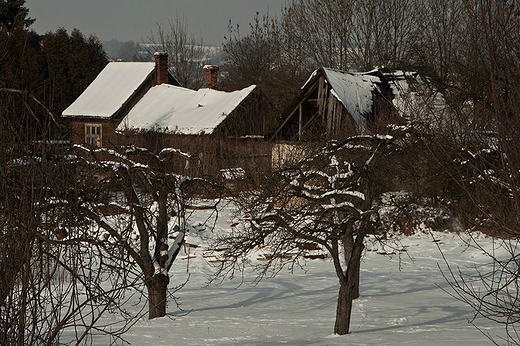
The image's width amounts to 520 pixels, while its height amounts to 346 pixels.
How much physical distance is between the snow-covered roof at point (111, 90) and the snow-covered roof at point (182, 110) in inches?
41.5

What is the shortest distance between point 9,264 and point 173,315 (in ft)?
26.9

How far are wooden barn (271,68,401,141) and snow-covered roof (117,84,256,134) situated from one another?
4574 millimetres

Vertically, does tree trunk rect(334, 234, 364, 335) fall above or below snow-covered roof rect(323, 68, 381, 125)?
below

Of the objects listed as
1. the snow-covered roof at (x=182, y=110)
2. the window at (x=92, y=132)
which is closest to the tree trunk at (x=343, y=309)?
the snow-covered roof at (x=182, y=110)

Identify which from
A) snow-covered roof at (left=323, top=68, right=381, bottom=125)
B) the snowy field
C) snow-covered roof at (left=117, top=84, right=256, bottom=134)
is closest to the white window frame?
snow-covered roof at (left=117, top=84, right=256, bottom=134)

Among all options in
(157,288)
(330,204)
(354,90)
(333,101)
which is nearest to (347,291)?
(330,204)

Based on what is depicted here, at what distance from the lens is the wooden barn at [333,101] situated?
20.8m

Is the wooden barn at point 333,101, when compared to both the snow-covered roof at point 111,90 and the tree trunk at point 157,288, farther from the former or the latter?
the snow-covered roof at point 111,90

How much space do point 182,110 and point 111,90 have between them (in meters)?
6.48

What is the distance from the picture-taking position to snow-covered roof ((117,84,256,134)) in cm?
2645

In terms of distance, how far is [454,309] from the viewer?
1272cm

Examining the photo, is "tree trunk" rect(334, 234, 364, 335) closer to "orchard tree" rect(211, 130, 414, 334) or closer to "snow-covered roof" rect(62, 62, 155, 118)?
"orchard tree" rect(211, 130, 414, 334)

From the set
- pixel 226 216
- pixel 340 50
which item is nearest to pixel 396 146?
pixel 226 216

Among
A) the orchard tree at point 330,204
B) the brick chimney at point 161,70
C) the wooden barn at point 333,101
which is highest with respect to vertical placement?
the brick chimney at point 161,70
